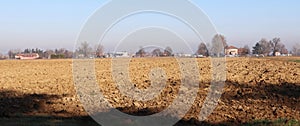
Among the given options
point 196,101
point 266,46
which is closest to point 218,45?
point 196,101

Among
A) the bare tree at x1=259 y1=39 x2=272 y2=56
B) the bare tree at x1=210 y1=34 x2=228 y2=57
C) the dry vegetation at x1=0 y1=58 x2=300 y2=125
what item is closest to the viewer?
the bare tree at x1=210 y1=34 x2=228 y2=57

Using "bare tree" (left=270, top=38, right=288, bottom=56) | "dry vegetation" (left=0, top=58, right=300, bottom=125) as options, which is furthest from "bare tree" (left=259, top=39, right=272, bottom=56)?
"dry vegetation" (left=0, top=58, right=300, bottom=125)

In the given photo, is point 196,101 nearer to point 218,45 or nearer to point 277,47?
point 218,45

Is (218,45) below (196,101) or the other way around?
the other way around

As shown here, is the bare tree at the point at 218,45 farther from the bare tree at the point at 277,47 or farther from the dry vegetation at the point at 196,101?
the bare tree at the point at 277,47

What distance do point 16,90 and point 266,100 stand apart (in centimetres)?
1343

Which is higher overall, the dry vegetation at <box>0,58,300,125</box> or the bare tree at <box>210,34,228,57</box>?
the bare tree at <box>210,34,228,57</box>

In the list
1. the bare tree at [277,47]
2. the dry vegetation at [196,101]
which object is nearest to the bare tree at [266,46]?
the bare tree at [277,47]

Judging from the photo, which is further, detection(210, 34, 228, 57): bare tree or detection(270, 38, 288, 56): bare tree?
detection(270, 38, 288, 56): bare tree

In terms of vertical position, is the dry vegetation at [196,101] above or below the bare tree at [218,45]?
below

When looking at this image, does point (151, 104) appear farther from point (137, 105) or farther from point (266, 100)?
point (266, 100)

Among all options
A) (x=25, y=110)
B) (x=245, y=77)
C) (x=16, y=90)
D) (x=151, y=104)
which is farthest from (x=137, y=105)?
(x=245, y=77)

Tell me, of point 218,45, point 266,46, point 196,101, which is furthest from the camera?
point 266,46

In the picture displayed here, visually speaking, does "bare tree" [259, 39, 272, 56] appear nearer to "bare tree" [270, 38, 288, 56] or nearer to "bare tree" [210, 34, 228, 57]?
"bare tree" [270, 38, 288, 56]
